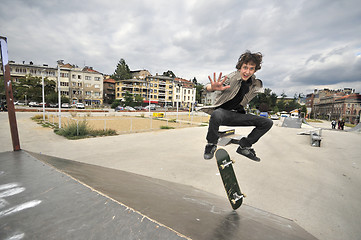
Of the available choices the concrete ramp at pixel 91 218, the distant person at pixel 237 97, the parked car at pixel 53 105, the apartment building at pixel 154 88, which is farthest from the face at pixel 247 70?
the apartment building at pixel 154 88

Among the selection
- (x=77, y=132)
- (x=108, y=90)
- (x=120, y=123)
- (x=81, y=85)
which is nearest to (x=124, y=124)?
(x=120, y=123)

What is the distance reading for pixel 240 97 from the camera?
2.76 m

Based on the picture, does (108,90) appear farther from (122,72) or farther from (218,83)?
(218,83)

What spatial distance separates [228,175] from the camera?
2852 mm

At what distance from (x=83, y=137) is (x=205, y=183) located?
31.0ft

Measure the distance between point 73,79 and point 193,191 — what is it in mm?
59654

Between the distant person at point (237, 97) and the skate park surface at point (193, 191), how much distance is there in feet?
3.97

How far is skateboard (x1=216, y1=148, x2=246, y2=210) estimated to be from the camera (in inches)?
107

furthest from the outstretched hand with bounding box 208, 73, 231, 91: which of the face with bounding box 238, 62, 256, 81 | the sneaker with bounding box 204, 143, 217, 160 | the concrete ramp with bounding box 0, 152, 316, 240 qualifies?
the concrete ramp with bounding box 0, 152, 316, 240

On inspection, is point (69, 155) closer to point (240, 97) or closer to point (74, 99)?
point (240, 97)

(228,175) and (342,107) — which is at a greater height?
(342,107)

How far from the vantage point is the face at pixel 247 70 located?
262 centimetres

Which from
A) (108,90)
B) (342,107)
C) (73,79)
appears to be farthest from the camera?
(342,107)

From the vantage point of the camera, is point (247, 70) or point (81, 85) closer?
point (247, 70)
